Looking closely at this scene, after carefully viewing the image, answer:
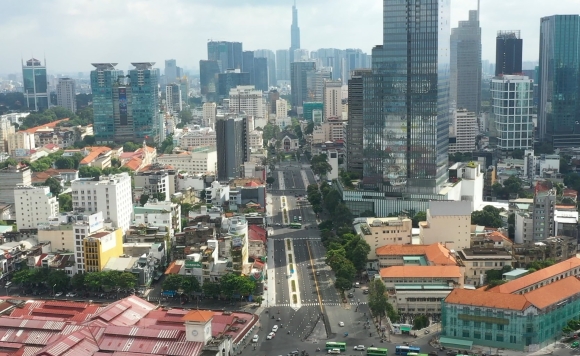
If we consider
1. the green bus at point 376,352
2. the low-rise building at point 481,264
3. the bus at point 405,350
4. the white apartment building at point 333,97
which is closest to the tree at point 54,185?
the low-rise building at point 481,264

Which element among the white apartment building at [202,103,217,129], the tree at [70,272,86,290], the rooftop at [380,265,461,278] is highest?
the white apartment building at [202,103,217,129]

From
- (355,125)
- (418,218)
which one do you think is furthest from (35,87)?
(418,218)

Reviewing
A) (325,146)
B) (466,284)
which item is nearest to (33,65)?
(325,146)

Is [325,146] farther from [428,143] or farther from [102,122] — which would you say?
[428,143]

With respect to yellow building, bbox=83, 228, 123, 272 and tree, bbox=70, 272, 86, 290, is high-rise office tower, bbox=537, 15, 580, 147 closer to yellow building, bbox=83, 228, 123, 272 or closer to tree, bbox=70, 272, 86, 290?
yellow building, bbox=83, 228, 123, 272

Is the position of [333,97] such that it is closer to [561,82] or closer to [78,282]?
[561,82]

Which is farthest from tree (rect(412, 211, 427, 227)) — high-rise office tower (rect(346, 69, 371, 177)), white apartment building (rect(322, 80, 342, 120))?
white apartment building (rect(322, 80, 342, 120))
